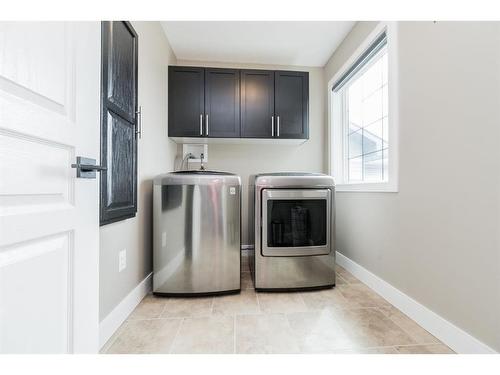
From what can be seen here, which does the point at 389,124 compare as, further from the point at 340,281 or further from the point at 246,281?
the point at 246,281

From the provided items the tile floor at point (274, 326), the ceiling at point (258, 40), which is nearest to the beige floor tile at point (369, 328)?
the tile floor at point (274, 326)

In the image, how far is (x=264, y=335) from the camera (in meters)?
1.23

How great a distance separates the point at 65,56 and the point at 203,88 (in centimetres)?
176

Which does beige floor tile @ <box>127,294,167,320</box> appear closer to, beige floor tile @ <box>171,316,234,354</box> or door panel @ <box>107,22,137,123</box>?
beige floor tile @ <box>171,316,234,354</box>

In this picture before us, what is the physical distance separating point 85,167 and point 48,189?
124 mm

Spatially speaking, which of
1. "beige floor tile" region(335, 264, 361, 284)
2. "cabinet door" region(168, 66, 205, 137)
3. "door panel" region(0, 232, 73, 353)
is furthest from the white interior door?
"beige floor tile" region(335, 264, 361, 284)

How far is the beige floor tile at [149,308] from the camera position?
1.43 meters

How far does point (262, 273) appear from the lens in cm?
178

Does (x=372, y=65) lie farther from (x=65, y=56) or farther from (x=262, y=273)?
(x=65, y=56)

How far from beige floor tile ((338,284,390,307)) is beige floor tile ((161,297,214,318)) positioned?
3.33 ft

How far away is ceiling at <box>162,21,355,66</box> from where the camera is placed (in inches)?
80.6

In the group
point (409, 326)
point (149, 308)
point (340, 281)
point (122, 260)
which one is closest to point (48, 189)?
point (122, 260)
